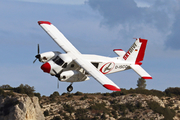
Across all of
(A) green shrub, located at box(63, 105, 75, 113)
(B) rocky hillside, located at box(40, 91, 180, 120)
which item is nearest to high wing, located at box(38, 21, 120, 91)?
(B) rocky hillside, located at box(40, 91, 180, 120)

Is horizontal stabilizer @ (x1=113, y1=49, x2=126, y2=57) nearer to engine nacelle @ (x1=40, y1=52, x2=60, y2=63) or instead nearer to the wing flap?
the wing flap

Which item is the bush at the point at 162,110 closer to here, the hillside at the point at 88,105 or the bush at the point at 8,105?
the hillside at the point at 88,105

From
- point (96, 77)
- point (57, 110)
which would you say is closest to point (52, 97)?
point (57, 110)

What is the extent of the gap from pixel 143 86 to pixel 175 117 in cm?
2748

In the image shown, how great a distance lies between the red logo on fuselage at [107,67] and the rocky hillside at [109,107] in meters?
29.6

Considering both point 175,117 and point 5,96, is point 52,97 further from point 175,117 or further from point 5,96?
point 175,117

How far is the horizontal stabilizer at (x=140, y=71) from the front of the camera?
32.4 meters

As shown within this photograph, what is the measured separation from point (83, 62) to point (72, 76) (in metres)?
2.09

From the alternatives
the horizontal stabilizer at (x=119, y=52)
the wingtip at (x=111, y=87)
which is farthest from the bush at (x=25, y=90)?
the wingtip at (x=111, y=87)

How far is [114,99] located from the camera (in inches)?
2795

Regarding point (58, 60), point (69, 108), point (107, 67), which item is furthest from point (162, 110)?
point (58, 60)

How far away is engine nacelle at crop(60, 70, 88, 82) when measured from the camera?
27500 mm

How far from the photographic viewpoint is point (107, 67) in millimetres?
32031

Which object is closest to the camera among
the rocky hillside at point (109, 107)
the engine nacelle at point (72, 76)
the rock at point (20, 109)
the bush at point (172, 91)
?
the engine nacelle at point (72, 76)
